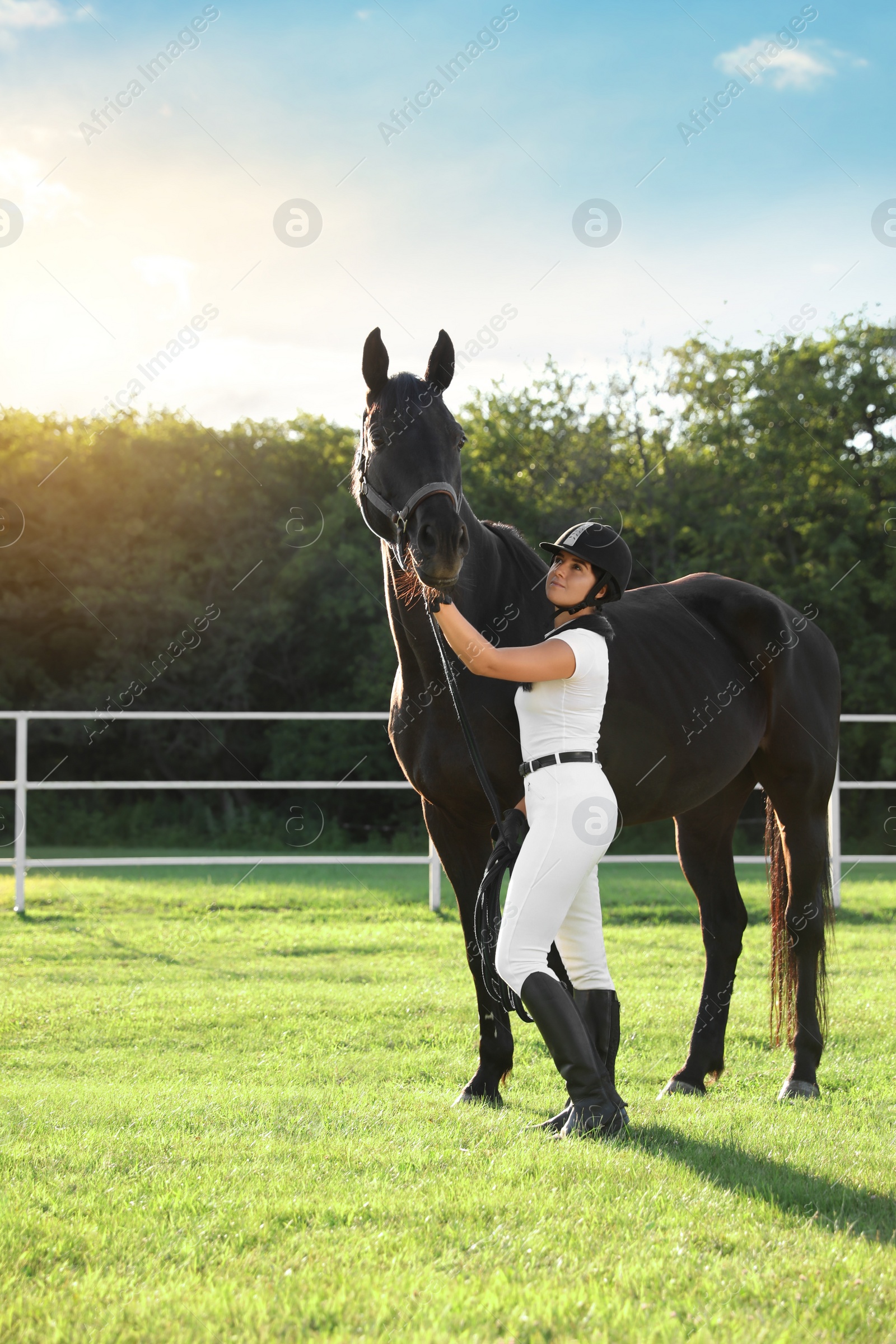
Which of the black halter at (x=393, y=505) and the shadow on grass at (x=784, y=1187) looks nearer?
the shadow on grass at (x=784, y=1187)

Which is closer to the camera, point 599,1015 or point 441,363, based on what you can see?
point 599,1015

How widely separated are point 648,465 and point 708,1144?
22089 mm

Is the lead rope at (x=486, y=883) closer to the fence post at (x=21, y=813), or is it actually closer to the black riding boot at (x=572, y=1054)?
the black riding boot at (x=572, y=1054)

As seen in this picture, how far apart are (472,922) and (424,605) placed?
115 centimetres

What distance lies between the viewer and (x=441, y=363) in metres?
3.49

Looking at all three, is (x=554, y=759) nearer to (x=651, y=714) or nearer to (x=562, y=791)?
(x=562, y=791)

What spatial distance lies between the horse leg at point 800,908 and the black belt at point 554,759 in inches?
72.4

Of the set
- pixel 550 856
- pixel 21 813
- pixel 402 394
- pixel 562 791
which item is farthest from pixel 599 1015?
pixel 21 813

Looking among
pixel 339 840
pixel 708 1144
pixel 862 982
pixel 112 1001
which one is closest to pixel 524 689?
pixel 708 1144

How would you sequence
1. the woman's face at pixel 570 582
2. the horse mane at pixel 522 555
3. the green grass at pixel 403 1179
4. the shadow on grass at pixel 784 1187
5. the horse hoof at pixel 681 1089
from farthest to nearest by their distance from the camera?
the horse hoof at pixel 681 1089 → the horse mane at pixel 522 555 → the woman's face at pixel 570 582 → the shadow on grass at pixel 784 1187 → the green grass at pixel 403 1179

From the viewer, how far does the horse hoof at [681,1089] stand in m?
3.93

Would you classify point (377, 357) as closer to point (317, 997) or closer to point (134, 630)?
point (317, 997)

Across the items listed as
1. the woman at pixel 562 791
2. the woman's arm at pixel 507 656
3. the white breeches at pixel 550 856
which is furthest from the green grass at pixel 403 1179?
the woman's arm at pixel 507 656

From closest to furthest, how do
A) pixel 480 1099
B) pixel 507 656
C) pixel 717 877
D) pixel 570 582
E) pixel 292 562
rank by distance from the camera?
pixel 507 656 < pixel 570 582 < pixel 480 1099 < pixel 717 877 < pixel 292 562
